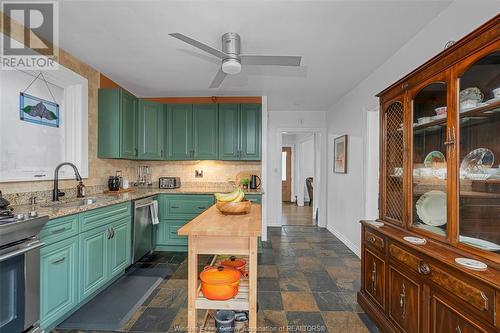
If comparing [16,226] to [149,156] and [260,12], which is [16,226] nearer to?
[260,12]

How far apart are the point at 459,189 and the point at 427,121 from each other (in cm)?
54

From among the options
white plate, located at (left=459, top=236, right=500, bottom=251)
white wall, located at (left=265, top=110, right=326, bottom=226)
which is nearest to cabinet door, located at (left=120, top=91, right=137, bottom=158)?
white wall, located at (left=265, top=110, right=326, bottom=226)

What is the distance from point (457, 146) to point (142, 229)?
3.40 meters

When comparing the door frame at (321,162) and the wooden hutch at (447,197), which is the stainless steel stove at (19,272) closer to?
the wooden hutch at (447,197)

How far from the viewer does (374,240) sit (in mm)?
2039

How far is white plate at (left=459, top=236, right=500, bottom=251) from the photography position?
1.24m

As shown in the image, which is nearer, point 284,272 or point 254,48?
point 254,48

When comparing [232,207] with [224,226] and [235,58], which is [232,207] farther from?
[235,58]

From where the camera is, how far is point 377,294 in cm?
199

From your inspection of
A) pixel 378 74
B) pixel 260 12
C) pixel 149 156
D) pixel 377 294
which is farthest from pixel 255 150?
pixel 377 294

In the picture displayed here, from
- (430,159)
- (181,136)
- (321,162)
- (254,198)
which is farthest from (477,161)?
(321,162)

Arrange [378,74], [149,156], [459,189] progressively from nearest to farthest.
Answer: [459,189] < [378,74] < [149,156]

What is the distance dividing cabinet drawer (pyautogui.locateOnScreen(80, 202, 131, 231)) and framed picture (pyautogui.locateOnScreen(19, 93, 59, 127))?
1.08 metres

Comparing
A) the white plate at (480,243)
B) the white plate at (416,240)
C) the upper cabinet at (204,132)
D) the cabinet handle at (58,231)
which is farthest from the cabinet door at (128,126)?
the white plate at (480,243)
